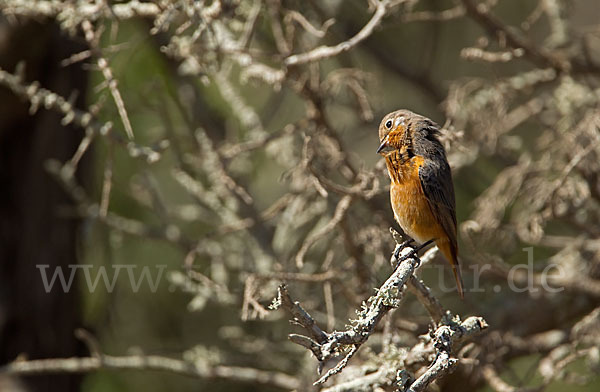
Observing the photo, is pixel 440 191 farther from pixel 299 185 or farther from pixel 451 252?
pixel 299 185

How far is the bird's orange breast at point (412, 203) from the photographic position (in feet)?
10.9

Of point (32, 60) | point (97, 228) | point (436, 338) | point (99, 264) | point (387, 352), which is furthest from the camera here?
point (99, 264)

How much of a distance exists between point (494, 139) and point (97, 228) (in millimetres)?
2551

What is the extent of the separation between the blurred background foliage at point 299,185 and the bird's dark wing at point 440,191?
0.52 feet

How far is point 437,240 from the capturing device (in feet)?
11.4

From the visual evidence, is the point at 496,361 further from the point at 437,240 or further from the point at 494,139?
the point at 494,139

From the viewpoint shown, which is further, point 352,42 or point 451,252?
point 451,252

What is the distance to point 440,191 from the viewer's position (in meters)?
3.36

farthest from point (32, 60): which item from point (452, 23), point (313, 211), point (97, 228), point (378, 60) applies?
point (452, 23)

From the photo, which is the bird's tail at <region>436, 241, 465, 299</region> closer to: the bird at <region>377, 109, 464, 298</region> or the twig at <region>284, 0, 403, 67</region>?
the bird at <region>377, 109, 464, 298</region>

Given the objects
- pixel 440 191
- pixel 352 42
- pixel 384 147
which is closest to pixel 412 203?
pixel 440 191

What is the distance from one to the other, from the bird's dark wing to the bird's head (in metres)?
0.13

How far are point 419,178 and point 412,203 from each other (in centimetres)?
13

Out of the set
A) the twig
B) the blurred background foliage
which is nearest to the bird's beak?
the blurred background foliage
